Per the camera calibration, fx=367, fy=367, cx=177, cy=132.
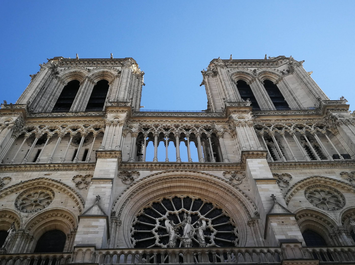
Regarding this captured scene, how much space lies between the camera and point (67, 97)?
2534cm

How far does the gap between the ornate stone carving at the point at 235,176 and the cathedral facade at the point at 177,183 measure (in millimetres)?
72

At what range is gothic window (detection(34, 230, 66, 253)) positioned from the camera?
1419 cm

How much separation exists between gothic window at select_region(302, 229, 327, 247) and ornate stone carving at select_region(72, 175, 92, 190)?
9.41m

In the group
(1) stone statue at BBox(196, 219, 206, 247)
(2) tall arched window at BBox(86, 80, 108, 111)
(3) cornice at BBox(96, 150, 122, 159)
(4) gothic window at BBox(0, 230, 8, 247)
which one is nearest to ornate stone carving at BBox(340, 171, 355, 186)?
(1) stone statue at BBox(196, 219, 206, 247)

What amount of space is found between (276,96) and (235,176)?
11575mm

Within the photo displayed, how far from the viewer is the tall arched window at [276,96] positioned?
24984 mm

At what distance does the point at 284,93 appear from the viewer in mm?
25625

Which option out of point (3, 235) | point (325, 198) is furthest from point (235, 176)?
point (3, 235)

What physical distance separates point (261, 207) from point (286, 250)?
2586 mm

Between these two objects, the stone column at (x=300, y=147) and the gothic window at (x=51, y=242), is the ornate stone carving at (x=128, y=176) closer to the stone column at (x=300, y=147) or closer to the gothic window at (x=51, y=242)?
the gothic window at (x=51, y=242)

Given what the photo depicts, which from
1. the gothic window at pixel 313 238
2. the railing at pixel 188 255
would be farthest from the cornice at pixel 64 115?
the gothic window at pixel 313 238

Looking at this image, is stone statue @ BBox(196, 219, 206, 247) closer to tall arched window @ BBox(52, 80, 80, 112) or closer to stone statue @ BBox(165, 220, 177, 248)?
stone statue @ BBox(165, 220, 177, 248)

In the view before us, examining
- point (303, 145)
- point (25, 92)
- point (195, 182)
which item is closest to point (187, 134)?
point (195, 182)

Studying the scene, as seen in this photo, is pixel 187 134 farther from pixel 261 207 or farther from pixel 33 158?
pixel 33 158
